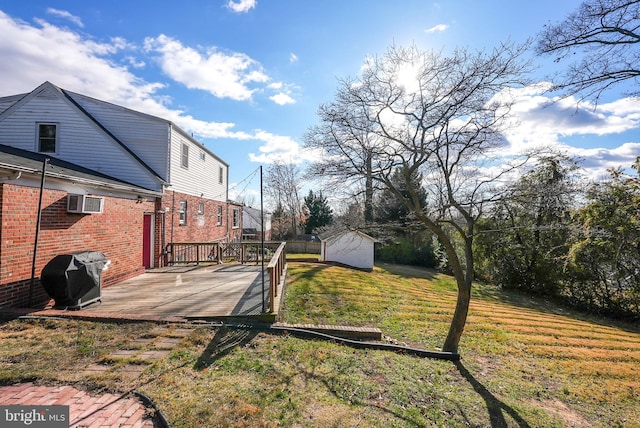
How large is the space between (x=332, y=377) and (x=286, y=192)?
116 feet

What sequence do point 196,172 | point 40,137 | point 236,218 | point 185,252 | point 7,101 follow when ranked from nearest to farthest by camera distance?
point 40,137 < point 7,101 < point 185,252 < point 196,172 < point 236,218

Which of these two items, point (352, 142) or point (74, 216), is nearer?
point (74, 216)

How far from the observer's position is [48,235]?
645 centimetres

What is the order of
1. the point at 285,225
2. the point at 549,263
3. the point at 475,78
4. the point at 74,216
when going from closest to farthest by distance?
the point at 475,78
the point at 74,216
the point at 549,263
the point at 285,225

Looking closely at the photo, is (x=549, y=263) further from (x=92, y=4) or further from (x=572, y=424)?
(x=92, y=4)

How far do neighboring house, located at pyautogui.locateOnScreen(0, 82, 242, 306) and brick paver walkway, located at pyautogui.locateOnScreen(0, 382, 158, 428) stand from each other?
11.1ft

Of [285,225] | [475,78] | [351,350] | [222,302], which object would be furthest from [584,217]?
[285,225]

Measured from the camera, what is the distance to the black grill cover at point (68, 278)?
5719mm

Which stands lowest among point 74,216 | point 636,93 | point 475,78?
point 74,216

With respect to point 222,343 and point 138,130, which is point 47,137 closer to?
point 138,130

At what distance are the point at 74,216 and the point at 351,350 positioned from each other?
6.94 meters

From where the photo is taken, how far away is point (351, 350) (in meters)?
5.52

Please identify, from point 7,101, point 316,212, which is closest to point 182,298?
point 7,101

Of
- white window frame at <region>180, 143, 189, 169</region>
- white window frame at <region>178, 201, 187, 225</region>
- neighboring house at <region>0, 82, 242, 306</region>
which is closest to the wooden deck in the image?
neighboring house at <region>0, 82, 242, 306</region>
